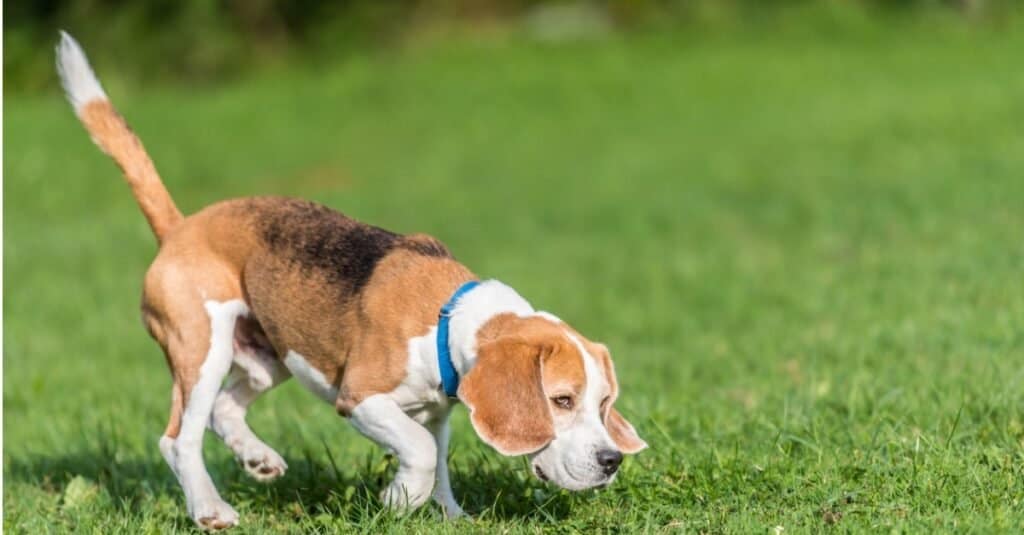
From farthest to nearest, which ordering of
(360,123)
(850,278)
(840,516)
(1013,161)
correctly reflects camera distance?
(360,123) < (1013,161) < (850,278) < (840,516)

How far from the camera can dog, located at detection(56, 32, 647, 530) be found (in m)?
5.17

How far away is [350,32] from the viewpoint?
27.4 m

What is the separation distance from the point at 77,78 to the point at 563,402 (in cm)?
290

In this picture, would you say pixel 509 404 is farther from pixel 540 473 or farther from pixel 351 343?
pixel 351 343

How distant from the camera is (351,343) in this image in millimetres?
5773

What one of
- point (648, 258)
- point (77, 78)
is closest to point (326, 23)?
point (648, 258)

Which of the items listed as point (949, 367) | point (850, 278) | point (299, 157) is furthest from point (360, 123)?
point (949, 367)

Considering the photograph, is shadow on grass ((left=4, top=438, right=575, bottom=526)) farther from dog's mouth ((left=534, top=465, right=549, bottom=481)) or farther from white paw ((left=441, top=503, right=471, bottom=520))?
dog's mouth ((left=534, top=465, right=549, bottom=481))

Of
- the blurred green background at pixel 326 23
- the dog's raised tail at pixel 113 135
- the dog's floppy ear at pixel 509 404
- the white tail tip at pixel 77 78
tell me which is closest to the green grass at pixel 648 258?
the dog's floppy ear at pixel 509 404

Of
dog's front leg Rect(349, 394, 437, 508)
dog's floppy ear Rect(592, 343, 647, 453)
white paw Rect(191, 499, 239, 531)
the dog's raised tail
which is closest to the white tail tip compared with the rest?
the dog's raised tail

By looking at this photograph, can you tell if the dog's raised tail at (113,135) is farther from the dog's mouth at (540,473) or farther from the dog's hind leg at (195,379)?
the dog's mouth at (540,473)

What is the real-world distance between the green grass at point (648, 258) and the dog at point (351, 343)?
259 mm

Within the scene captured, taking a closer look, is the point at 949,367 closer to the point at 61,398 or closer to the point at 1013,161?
the point at 61,398

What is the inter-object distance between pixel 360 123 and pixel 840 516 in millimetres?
18145
